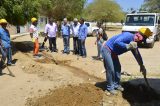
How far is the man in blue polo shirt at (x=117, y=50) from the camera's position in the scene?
7.86 meters

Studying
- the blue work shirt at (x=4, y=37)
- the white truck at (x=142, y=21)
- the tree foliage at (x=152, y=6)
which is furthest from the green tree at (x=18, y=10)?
the tree foliage at (x=152, y=6)

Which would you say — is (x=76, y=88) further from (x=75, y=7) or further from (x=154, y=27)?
(x=75, y=7)

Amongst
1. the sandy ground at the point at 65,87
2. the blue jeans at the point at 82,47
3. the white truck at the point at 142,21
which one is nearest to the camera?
the sandy ground at the point at 65,87

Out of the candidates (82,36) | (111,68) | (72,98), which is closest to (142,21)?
(82,36)

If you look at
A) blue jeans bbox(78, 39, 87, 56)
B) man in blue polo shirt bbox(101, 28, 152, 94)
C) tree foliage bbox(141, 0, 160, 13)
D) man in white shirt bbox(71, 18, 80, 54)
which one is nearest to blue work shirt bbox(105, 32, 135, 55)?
man in blue polo shirt bbox(101, 28, 152, 94)

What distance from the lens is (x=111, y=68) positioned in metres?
8.62

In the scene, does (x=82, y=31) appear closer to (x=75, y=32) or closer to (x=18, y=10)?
(x=75, y=32)

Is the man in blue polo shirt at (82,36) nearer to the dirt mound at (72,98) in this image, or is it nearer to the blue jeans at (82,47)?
the blue jeans at (82,47)

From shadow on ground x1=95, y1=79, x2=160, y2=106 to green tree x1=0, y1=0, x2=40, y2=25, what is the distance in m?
7.78

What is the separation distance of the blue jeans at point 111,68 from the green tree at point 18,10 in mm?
8092

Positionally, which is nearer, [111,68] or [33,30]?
[111,68]

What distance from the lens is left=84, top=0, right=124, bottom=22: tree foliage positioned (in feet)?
207

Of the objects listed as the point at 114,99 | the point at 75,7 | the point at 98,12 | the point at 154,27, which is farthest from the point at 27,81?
the point at 98,12

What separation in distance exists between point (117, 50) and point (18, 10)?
875 cm
